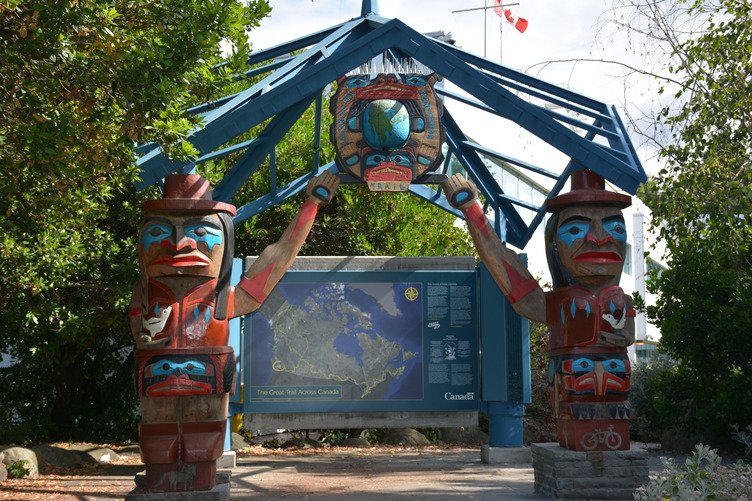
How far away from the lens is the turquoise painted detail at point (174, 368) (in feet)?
25.5

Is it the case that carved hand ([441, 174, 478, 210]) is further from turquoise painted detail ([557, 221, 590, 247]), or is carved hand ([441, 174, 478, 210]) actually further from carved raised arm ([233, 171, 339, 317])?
carved raised arm ([233, 171, 339, 317])

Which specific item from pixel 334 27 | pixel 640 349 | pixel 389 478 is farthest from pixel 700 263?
pixel 640 349

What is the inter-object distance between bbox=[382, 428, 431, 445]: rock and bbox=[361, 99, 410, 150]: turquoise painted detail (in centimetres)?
752

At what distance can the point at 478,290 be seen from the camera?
12055mm

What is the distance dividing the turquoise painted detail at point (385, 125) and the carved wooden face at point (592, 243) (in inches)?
88.2

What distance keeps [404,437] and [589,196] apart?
8.31 meters

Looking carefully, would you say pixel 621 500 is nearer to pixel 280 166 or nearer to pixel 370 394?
pixel 370 394

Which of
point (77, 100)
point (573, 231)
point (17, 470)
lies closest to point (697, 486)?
point (573, 231)

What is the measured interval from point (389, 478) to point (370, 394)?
156 centimetres

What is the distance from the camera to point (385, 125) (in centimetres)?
977

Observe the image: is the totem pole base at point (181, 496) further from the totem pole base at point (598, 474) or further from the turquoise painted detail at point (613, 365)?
the turquoise painted detail at point (613, 365)

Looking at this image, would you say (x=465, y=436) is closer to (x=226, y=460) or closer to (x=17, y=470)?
(x=226, y=460)

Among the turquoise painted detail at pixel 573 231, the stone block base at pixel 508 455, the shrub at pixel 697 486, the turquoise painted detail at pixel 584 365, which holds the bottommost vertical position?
the stone block base at pixel 508 455

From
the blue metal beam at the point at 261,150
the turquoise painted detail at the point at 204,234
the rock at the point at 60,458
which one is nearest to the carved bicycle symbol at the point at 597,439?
the turquoise painted detail at the point at 204,234
